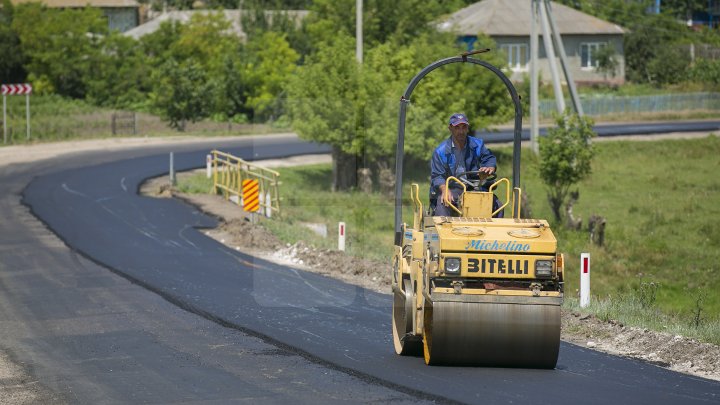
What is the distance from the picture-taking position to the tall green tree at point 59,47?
72.7 m

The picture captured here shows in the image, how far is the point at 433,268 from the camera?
11.9 meters

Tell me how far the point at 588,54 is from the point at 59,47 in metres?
37.3

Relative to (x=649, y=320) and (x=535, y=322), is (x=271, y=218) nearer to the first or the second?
(x=649, y=320)

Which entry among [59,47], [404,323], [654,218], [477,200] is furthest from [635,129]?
[477,200]

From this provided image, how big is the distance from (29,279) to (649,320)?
1110 cm

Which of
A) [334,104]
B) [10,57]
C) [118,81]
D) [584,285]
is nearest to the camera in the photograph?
[584,285]

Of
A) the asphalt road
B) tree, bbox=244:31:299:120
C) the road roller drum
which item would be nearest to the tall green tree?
tree, bbox=244:31:299:120

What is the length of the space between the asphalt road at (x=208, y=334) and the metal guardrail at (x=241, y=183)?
7.67ft

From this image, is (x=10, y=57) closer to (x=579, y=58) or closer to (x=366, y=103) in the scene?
(x=579, y=58)

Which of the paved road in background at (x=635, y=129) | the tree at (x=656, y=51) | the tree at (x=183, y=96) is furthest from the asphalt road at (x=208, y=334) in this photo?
the tree at (x=656, y=51)

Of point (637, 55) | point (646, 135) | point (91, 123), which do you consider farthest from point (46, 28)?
point (637, 55)

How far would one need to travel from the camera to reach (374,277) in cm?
2189

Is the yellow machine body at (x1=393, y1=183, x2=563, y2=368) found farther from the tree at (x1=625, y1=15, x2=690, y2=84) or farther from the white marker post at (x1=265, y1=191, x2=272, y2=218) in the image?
the tree at (x1=625, y1=15, x2=690, y2=84)

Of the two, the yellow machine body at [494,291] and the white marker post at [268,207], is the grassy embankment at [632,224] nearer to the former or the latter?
the white marker post at [268,207]
